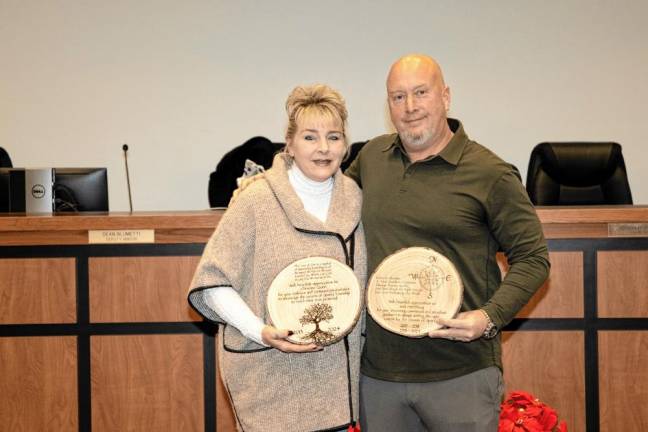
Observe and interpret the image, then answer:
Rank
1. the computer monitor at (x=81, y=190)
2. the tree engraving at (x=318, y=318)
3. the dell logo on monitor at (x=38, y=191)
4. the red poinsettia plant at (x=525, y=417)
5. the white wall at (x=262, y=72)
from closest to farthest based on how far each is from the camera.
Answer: the tree engraving at (x=318, y=318) → the red poinsettia plant at (x=525, y=417) → the dell logo on monitor at (x=38, y=191) → the computer monitor at (x=81, y=190) → the white wall at (x=262, y=72)

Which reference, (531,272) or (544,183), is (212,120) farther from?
(531,272)

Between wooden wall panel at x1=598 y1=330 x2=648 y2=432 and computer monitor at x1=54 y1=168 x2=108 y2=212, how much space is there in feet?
7.81

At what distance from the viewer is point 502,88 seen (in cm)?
526

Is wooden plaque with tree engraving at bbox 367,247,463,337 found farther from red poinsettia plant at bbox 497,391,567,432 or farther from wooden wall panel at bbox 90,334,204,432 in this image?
wooden wall panel at bbox 90,334,204,432

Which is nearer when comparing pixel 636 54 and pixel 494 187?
pixel 494 187

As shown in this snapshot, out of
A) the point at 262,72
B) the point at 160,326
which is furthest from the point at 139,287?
the point at 262,72

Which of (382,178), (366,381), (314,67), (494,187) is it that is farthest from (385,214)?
(314,67)

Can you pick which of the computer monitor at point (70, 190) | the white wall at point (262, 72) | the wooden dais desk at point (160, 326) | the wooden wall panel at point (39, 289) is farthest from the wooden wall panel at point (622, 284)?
the white wall at point (262, 72)

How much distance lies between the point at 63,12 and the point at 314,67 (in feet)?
6.02

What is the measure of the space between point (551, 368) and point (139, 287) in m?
1.57

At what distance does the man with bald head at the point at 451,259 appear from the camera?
172 centimetres

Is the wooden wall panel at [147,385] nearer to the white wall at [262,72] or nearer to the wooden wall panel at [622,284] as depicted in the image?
the wooden wall panel at [622,284]

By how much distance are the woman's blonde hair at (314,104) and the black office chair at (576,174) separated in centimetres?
249

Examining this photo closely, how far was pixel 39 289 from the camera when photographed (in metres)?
2.75
